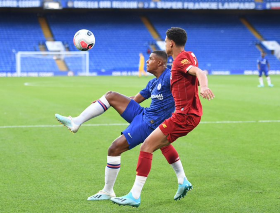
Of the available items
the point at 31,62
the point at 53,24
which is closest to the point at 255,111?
the point at 31,62

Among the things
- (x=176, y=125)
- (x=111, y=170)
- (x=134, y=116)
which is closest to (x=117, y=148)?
(x=111, y=170)

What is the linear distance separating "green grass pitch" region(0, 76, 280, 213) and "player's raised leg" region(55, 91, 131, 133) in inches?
34.4

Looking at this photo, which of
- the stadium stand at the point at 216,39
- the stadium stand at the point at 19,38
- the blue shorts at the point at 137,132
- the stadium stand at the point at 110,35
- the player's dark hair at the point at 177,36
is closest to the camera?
the player's dark hair at the point at 177,36

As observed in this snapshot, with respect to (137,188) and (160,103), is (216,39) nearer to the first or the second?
(160,103)

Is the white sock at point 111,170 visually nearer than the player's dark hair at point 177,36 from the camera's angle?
No

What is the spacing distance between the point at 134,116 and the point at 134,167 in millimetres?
1822

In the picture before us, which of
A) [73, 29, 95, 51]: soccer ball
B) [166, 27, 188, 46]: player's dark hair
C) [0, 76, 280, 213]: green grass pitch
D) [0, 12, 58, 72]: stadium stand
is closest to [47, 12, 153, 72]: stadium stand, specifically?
[0, 12, 58, 72]: stadium stand

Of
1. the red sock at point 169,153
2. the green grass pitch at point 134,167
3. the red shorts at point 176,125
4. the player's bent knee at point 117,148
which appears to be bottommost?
the green grass pitch at point 134,167

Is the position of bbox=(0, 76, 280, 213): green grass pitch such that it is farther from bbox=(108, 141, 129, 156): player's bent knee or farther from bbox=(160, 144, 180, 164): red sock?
bbox=(108, 141, 129, 156): player's bent knee

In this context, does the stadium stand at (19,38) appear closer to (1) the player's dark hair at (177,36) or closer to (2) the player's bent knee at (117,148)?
(2) the player's bent knee at (117,148)

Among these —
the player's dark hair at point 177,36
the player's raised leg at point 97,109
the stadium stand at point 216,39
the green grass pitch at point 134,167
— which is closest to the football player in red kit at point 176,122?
the player's dark hair at point 177,36

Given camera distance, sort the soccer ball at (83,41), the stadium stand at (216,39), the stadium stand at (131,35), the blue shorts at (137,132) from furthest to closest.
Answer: the stadium stand at (216,39), the stadium stand at (131,35), the soccer ball at (83,41), the blue shorts at (137,132)

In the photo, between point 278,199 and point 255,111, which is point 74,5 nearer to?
point 255,111

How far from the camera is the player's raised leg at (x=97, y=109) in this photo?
5758mm
